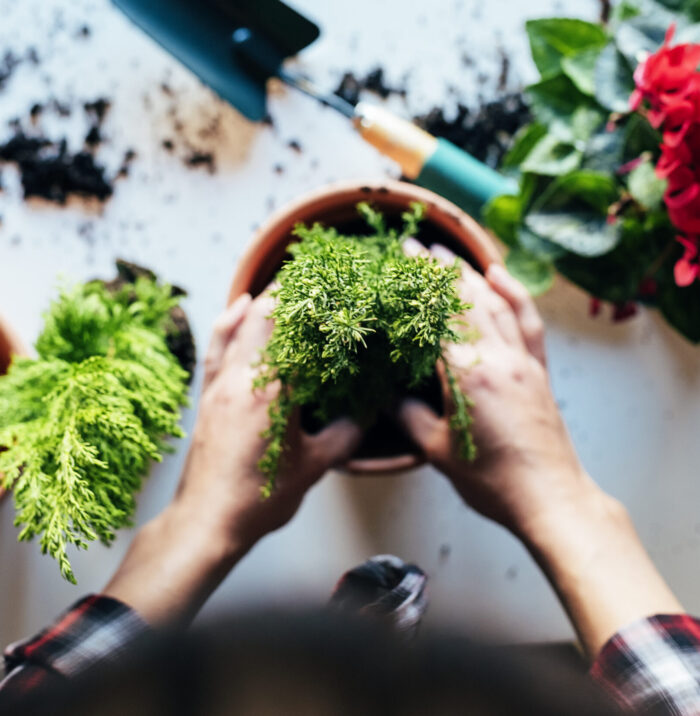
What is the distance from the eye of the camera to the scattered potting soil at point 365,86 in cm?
93

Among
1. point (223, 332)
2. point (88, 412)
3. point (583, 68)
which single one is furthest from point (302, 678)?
point (583, 68)

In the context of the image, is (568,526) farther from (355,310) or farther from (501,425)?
(355,310)

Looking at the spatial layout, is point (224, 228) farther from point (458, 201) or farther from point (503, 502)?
point (503, 502)

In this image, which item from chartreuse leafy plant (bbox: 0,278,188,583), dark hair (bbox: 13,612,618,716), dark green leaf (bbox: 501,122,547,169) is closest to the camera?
dark hair (bbox: 13,612,618,716)

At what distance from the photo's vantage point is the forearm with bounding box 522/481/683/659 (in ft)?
2.10

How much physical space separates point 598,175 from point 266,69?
0.45m

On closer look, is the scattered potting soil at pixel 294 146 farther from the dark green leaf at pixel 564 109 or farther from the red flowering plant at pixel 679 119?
the red flowering plant at pixel 679 119

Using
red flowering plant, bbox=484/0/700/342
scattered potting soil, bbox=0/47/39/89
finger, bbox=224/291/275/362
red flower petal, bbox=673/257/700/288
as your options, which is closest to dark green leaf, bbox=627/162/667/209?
red flowering plant, bbox=484/0/700/342

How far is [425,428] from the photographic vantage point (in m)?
0.73

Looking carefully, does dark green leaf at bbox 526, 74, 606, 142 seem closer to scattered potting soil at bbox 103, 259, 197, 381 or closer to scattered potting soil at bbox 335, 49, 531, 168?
scattered potting soil at bbox 335, 49, 531, 168

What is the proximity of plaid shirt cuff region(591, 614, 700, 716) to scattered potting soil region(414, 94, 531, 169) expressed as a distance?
611 mm

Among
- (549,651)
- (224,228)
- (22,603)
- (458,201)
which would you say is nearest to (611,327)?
(458,201)

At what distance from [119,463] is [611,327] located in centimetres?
68

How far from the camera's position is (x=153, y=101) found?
0.92m
